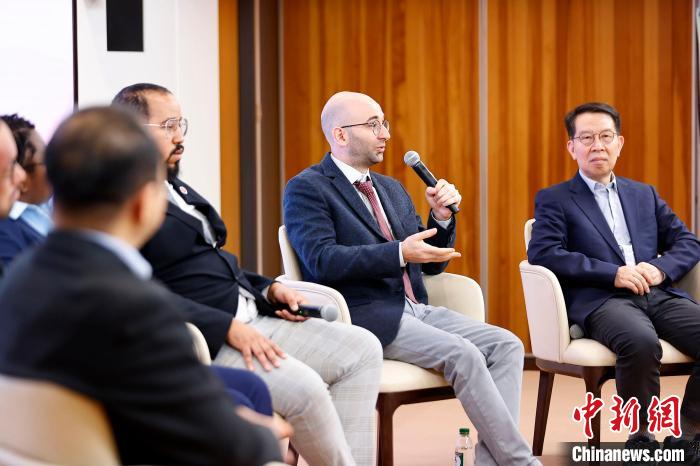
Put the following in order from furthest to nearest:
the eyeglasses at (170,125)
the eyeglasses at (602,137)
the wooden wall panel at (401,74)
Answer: the wooden wall panel at (401,74)
the eyeglasses at (602,137)
the eyeglasses at (170,125)

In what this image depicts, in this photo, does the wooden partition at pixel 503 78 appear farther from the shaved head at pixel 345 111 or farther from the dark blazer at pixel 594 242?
the shaved head at pixel 345 111

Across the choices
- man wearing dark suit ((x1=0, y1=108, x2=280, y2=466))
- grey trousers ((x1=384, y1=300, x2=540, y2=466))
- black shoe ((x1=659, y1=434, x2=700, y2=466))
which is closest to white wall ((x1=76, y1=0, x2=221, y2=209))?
grey trousers ((x1=384, y1=300, x2=540, y2=466))

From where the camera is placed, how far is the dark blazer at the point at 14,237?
220 cm

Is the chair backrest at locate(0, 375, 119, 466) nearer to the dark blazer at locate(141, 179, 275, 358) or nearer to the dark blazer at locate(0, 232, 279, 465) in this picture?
the dark blazer at locate(0, 232, 279, 465)

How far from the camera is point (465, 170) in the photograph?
18.4ft

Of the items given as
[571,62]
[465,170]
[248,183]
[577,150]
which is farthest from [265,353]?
[571,62]

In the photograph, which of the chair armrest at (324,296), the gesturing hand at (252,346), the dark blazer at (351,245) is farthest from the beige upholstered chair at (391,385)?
the gesturing hand at (252,346)

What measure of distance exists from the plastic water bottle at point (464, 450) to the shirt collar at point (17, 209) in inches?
70.3

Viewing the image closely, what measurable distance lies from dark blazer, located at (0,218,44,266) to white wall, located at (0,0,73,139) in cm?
126

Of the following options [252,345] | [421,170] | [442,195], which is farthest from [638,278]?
[252,345]

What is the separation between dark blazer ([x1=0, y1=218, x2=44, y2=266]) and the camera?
2.20m

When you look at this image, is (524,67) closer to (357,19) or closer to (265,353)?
(357,19)

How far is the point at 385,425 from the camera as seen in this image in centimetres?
297

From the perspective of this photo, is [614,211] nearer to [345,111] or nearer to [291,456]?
[345,111]
